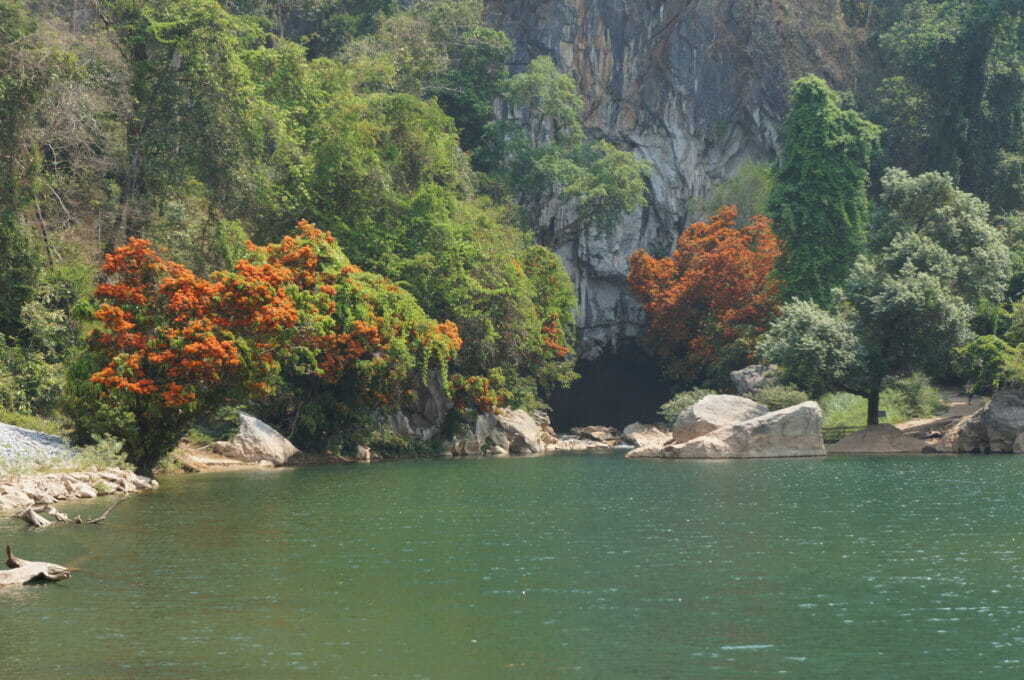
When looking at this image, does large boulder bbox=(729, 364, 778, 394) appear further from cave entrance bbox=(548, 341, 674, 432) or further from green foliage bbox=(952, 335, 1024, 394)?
cave entrance bbox=(548, 341, 674, 432)

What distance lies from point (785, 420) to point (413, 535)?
2190cm

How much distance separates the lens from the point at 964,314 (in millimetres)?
41156

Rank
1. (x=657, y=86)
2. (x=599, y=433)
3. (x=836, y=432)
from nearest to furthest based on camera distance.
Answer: (x=836, y=432), (x=599, y=433), (x=657, y=86)

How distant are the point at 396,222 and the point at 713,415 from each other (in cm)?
1341

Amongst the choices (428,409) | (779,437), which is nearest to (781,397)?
(779,437)

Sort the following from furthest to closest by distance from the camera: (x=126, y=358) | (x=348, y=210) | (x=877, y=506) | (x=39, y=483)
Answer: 1. (x=348, y=210)
2. (x=126, y=358)
3. (x=39, y=483)
4. (x=877, y=506)

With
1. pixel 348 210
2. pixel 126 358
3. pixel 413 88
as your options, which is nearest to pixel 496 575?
pixel 126 358

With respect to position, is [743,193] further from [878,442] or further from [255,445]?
[255,445]

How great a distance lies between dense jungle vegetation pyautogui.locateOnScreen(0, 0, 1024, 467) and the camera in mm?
30984

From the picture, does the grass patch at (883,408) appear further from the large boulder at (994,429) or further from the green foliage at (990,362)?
the large boulder at (994,429)

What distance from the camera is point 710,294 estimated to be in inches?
2153

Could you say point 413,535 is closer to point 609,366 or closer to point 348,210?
point 348,210

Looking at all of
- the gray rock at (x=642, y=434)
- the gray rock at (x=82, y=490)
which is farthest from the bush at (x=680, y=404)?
the gray rock at (x=82, y=490)

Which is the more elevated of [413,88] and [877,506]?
[413,88]
